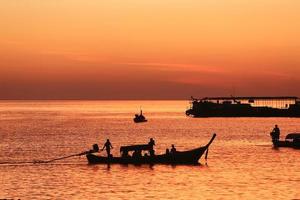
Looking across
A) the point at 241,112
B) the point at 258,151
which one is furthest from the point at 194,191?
the point at 241,112

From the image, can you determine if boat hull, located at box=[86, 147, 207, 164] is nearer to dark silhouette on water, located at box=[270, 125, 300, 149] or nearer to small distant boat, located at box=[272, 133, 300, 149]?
dark silhouette on water, located at box=[270, 125, 300, 149]

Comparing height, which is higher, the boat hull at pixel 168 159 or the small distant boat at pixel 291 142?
the small distant boat at pixel 291 142

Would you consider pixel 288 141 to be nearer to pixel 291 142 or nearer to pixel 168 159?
pixel 291 142

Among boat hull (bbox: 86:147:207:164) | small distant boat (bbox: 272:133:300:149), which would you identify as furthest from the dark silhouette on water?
boat hull (bbox: 86:147:207:164)

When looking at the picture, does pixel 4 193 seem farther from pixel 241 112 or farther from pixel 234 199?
pixel 241 112

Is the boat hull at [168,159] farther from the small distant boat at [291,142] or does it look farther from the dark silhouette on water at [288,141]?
the small distant boat at [291,142]

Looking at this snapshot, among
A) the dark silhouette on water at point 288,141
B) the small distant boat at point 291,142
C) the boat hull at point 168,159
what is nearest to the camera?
the boat hull at point 168,159

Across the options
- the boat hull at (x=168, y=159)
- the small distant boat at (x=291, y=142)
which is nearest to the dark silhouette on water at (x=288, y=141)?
the small distant boat at (x=291, y=142)

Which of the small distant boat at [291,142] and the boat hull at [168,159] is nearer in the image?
the boat hull at [168,159]

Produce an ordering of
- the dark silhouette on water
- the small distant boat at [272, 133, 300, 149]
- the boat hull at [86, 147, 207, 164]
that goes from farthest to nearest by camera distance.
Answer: the dark silhouette on water → the small distant boat at [272, 133, 300, 149] → the boat hull at [86, 147, 207, 164]

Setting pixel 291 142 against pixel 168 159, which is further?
pixel 291 142

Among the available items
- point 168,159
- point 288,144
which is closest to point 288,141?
point 288,144

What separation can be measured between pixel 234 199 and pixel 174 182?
27.4 feet

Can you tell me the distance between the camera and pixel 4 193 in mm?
41719
